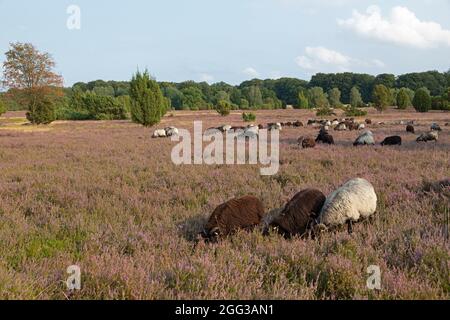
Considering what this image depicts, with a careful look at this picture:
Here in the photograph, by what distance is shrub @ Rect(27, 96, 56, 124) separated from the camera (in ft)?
162

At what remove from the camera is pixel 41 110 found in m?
50.5

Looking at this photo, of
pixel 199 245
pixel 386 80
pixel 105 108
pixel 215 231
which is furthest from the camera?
pixel 386 80

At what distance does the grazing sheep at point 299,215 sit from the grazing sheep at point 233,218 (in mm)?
407

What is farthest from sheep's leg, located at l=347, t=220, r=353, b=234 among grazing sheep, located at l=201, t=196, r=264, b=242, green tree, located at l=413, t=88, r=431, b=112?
green tree, located at l=413, t=88, r=431, b=112

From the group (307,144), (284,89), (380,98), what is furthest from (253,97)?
(307,144)

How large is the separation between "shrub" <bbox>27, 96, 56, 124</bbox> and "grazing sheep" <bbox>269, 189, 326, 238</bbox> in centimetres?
5076

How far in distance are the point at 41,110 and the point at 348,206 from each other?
174ft

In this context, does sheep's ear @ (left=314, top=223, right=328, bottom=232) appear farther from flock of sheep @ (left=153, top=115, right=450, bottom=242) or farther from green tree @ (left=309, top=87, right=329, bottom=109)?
green tree @ (left=309, top=87, right=329, bottom=109)

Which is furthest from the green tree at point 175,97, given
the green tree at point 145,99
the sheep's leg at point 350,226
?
the sheep's leg at point 350,226

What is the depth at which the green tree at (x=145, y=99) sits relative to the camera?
3978cm

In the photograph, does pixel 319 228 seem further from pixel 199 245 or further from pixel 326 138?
pixel 326 138

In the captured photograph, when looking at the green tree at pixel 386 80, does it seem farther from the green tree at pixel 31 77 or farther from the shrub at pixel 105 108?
the green tree at pixel 31 77
